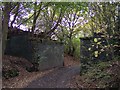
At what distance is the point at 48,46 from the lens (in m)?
7.76

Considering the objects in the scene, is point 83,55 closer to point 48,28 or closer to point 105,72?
point 105,72

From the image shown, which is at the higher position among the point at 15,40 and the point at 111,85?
the point at 15,40

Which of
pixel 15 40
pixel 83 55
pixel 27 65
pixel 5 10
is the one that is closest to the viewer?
pixel 83 55

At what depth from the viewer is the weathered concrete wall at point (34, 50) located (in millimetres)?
7086

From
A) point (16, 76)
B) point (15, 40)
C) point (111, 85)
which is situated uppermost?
point (15, 40)

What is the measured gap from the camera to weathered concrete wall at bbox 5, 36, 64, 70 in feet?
23.2

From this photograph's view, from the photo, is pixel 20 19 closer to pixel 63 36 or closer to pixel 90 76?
Answer: pixel 63 36

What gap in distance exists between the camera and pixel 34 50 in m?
7.02

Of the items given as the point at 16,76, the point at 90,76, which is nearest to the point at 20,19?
the point at 16,76

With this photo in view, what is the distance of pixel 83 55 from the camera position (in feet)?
15.9

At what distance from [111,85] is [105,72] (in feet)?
0.83

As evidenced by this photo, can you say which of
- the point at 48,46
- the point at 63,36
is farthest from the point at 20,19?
the point at 63,36

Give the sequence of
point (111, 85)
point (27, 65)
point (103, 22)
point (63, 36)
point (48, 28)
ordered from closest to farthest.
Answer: point (111, 85)
point (103, 22)
point (27, 65)
point (48, 28)
point (63, 36)

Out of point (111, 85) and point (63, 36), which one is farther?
point (63, 36)
